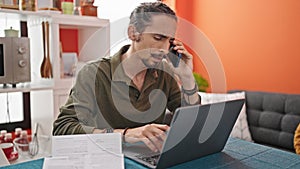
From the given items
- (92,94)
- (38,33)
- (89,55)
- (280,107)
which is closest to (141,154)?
(92,94)

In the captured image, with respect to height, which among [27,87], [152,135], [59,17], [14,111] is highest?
[59,17]

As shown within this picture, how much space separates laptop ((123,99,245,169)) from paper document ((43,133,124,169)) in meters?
0.06

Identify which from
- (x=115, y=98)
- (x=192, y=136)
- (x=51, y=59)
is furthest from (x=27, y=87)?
(x=192, y=136)

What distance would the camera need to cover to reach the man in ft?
3.41

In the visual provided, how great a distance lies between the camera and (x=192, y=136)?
79 centimetres

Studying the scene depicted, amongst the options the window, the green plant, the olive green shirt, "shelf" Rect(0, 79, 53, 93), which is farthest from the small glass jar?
the green plant

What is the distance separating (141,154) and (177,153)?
0.46 feet

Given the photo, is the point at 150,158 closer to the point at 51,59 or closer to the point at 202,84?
the point at 51,59

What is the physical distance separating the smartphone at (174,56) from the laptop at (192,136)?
0.35 m

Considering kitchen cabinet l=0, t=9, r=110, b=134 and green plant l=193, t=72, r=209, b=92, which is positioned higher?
kitchen cabinet l=0, t=9, r=110, b=134

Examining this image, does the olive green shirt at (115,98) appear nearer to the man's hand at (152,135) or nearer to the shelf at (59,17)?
the man's hand at (152,135)

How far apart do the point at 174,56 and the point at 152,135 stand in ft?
1.34

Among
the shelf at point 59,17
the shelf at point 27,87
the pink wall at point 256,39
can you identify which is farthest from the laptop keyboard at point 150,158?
the pink wall at point 256,39

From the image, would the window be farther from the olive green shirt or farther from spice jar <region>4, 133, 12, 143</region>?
the olive green shirt
